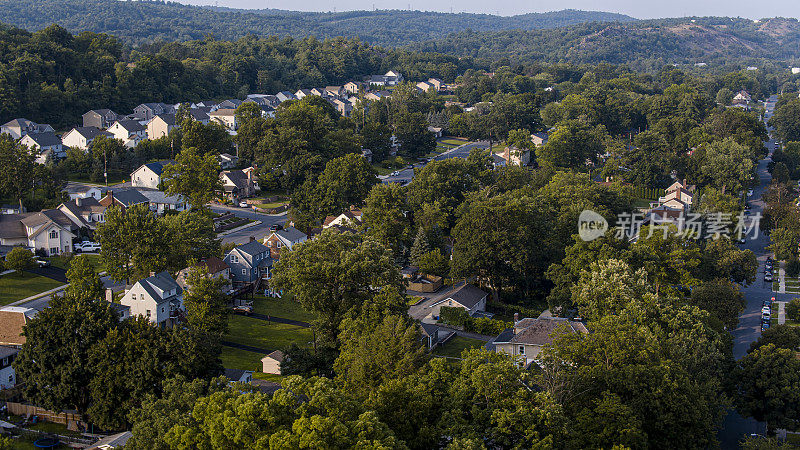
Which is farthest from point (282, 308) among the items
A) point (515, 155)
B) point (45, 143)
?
point (515, 155)

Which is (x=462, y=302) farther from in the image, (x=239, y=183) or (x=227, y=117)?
(x=227, y=117)

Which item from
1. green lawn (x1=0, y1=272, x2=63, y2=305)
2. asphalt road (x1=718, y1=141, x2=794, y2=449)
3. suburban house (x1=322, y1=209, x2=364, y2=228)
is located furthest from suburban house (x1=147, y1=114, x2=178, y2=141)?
asphalt road (x1=718, y1=141, x2=794, y2=449)

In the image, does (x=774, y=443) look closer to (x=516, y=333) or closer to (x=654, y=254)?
(x=516, y=333)

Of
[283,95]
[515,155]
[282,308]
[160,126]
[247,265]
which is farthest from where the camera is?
[283,95]

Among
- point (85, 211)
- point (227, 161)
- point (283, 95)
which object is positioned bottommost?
point (85, 211)

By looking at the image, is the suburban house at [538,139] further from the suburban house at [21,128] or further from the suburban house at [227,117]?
the suburban house at [21,128]

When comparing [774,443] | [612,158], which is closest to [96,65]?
[612,158]

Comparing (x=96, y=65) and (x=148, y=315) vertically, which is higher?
(x=96, y=65)
